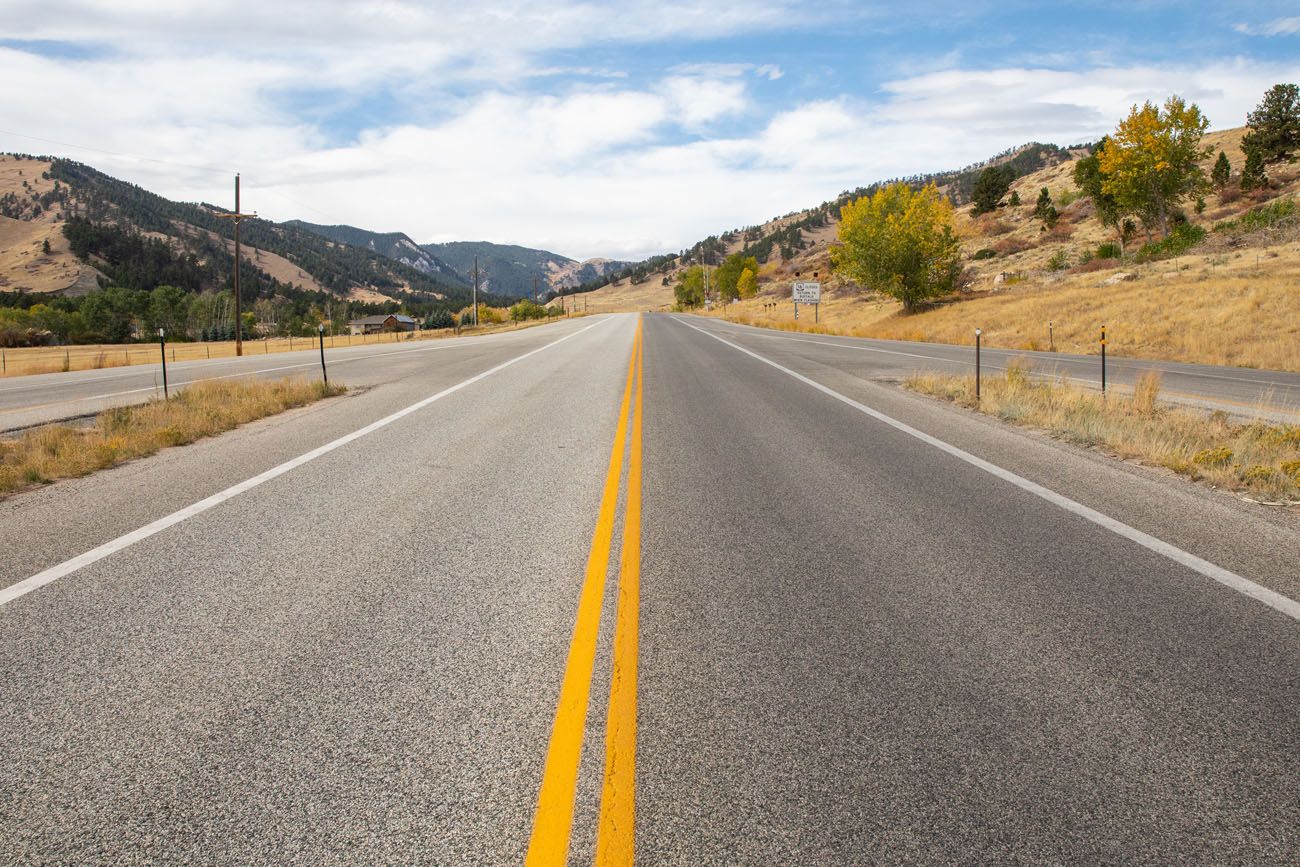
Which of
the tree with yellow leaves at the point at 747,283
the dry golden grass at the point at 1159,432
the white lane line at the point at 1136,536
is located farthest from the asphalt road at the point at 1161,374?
the tree with yellow leaves at the point at 747,283

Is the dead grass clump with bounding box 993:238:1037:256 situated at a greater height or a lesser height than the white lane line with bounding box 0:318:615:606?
greater

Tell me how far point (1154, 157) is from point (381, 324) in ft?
512

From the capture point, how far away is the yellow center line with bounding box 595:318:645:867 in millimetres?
2309

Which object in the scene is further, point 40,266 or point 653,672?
point 40,266

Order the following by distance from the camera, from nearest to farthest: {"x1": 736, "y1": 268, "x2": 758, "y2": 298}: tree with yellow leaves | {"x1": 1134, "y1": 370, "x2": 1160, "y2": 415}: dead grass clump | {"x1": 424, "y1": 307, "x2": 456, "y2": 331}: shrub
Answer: {"x1": 1134, "y1": 370, "x2": 1160, "y2": 415}: dead grass clump, {"x1": 736, "y1": 268, "x2": 758, "y2": 298}: tree with yellow leaves, {"x1": 424, "y1": 307, "x2": 456, "y2": 331}: shrub

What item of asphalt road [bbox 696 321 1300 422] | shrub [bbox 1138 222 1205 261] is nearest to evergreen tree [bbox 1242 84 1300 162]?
shrub [bbox 1138 222 1205 261]

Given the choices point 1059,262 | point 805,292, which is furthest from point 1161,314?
point 805,292

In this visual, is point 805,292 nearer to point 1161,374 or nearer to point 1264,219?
point 1264,219

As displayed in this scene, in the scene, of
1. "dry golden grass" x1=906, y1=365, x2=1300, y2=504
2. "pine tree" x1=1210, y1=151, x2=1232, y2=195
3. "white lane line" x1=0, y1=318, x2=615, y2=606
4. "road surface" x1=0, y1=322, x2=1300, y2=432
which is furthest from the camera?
"pine tree" x1=1210, y1=151, x2=1232, y2=195

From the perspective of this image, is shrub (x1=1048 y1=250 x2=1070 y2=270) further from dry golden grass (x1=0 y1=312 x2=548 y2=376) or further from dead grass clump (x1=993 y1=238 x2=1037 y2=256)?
dry golden grass (x1=0 y1=312 x2=548 y2=376)

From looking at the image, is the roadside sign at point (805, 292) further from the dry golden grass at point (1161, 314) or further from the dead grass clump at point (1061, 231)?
the dead grass clump at point (1061, 231)

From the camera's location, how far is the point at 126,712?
3105mm

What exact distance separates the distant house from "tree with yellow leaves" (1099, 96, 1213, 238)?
137024 millimetres

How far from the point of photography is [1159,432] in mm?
8734
